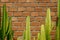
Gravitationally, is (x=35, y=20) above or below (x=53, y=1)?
below

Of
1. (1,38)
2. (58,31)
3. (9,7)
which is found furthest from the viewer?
(9,7)

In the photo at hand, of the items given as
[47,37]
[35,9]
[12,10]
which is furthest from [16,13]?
[47,37]

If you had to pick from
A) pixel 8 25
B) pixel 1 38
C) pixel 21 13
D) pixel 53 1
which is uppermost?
pixel 53 1

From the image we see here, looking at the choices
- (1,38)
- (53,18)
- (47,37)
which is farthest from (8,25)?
(53,18)

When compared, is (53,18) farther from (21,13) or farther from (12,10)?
(12,10)

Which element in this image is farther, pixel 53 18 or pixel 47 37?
pixel 53 18

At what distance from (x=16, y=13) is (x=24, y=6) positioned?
169mm

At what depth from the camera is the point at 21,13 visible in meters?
2.41

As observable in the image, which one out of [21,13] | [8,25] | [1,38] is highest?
[21,13]

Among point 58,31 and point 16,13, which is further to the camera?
point 16,13

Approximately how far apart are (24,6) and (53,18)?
500mm

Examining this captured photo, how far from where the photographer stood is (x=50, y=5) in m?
2.41

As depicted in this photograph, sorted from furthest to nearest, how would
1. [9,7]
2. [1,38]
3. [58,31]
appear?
[9,7] < [1,38] < [58,31]

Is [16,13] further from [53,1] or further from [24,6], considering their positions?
[53,1]
